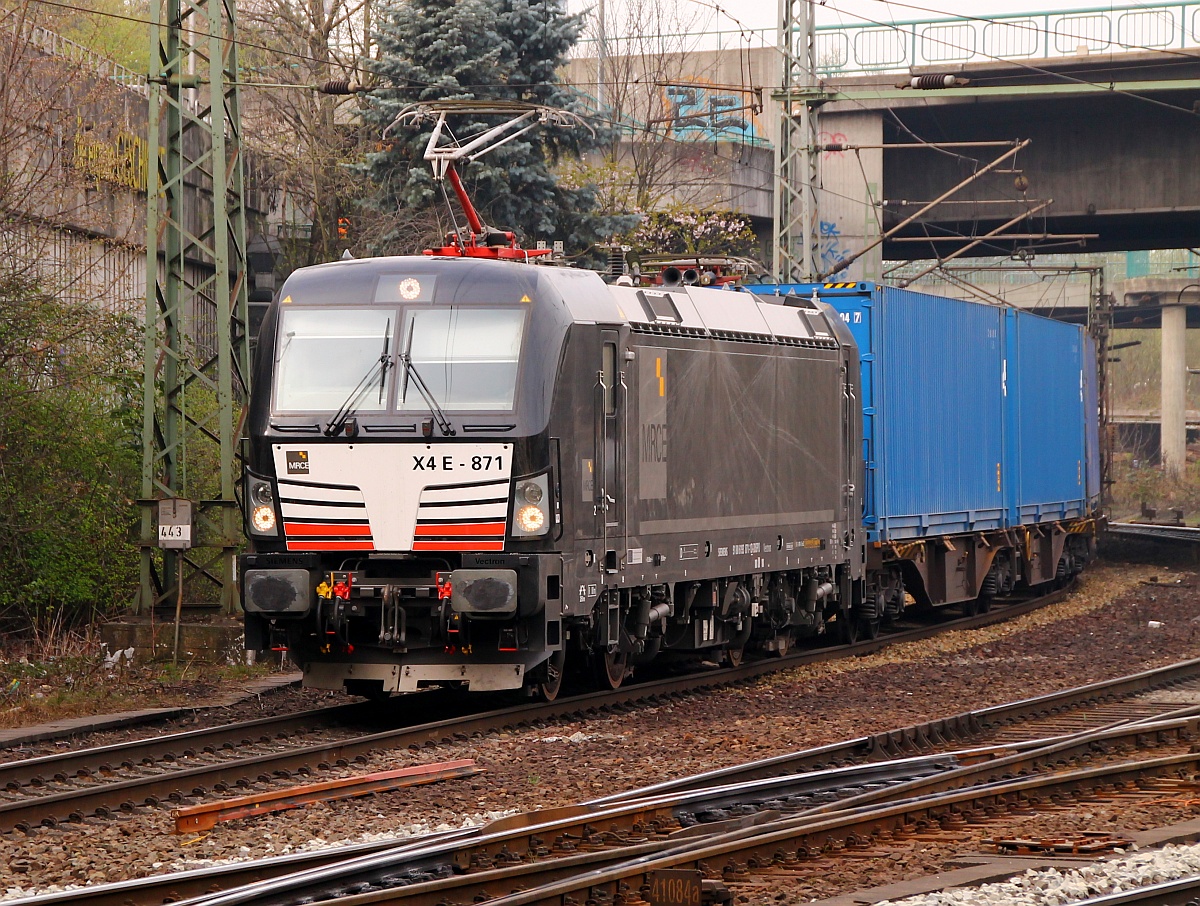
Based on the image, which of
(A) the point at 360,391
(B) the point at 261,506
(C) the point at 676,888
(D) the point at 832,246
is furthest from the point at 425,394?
(D) the point at 832,246

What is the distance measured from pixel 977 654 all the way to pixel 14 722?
419 inches

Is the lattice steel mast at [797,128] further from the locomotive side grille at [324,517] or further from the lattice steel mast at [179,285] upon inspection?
the locomotive side grille at [324,517]

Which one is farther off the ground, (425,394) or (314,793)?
(425,394)

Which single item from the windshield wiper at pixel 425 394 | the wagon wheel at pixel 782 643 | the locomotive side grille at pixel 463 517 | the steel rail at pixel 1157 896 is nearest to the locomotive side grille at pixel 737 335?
the windshield wiper at pixel 425 394

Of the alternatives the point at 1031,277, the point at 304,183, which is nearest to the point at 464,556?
the point at 304,183

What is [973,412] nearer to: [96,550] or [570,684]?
[570,684]

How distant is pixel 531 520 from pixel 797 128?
59.5 feet

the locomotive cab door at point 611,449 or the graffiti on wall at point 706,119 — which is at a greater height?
the graffiti on wall at point 706,119

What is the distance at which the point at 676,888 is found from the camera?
7.09 metres

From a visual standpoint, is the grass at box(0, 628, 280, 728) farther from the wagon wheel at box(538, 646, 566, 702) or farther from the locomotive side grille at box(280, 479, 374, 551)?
the wagon wheel at box(538, 646, 566, 702)

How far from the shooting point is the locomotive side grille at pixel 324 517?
12828mm

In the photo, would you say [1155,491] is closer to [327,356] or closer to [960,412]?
[960,412]

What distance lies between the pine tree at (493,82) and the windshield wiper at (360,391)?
1452cm

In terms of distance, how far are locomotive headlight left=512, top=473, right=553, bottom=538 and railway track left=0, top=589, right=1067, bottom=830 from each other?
153 centimetres
